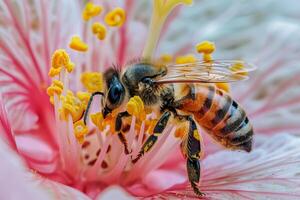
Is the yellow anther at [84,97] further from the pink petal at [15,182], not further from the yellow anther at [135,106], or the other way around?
the pink petal at [15,182]

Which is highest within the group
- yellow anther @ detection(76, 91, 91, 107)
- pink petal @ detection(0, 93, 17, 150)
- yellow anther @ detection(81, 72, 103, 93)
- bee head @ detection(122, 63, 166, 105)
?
bee head @ detection(122, 63, 166, 105)

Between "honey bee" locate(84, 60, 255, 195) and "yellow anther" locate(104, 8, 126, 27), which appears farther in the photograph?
"yellow anther" locate(104, 8, 126, 27)

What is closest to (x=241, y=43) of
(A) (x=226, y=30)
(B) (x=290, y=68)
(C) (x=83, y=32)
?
(A) (x=226, y=30)

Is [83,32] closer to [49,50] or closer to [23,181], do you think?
[49,50]

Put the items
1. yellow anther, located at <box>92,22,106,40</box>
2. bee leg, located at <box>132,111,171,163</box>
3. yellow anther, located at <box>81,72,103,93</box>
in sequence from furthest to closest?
1. yellow anther, located at <box>92,22,106,40</box>
2. yellow anther, located at <box>81,72,103,93</box>
3. bee leg, located at <box>132,111,171,163</box>

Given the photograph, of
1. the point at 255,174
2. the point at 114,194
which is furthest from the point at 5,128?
the point at 255,174

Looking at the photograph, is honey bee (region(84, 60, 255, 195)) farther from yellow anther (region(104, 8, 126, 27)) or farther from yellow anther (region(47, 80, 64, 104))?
yellow anther (region(104, 8, 126, 27))

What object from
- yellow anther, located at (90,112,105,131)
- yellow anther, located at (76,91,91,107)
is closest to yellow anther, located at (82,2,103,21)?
yellow anther, located at (76,91,91,107)

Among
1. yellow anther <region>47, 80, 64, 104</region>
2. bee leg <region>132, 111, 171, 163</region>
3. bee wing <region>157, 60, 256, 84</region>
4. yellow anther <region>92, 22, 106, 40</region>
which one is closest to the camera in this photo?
bee wing <region>157, 60, 256, 84</region>
